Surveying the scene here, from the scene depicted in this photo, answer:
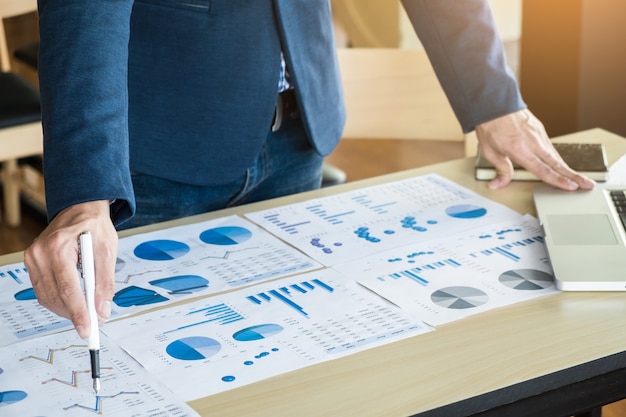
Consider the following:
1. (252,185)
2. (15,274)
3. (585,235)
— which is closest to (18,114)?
(252,185)

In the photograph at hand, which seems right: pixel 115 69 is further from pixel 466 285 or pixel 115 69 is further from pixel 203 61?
pixel 466 285

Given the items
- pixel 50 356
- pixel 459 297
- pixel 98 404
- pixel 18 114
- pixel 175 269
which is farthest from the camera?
pixel 18 114

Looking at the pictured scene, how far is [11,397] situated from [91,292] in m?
0.14

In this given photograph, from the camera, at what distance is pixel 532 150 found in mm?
1576

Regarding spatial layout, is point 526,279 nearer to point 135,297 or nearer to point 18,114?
point 135,297

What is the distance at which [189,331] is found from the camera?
1.16 m

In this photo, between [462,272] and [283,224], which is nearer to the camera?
[462,272]

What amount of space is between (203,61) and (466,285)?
536 mm

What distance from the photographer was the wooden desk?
101cm

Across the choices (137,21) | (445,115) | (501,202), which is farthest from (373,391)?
(445,115)

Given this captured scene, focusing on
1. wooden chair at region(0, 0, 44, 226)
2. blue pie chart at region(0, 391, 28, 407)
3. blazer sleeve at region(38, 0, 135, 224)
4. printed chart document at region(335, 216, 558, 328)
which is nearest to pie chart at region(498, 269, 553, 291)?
printed chart document at region(335, 216, 558, 328)

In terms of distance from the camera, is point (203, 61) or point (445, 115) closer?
point (203, 61)

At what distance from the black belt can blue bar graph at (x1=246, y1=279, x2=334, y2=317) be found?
39cm

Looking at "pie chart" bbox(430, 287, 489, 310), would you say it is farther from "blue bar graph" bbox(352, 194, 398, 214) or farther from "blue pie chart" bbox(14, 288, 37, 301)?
"blue pie chart" bbox(14, 288, 37, 301)
